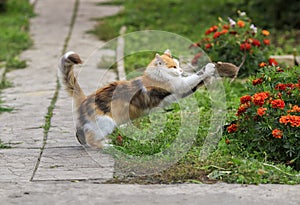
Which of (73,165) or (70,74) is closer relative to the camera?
(73,165)

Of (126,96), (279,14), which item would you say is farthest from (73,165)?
(279,14)

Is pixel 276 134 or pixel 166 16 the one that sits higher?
pixel 166 16

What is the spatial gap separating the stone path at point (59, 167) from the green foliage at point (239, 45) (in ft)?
4.49

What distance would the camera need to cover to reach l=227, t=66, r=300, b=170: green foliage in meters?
5.55

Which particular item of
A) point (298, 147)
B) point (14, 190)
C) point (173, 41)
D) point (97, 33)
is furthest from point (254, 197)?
point (97, 33)

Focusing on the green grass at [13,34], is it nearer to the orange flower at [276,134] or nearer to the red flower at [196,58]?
the red flower at [196,58]

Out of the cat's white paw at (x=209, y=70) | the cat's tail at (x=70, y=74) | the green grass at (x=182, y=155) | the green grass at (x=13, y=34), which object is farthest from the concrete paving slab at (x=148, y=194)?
the green grass at (x=13, y=34)

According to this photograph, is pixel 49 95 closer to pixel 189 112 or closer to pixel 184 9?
pixel 189 112

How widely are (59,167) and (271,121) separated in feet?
5.81

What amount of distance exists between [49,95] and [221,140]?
2.78 meters

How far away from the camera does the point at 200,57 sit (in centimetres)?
859

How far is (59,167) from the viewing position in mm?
5609

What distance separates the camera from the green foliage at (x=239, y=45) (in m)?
8.42

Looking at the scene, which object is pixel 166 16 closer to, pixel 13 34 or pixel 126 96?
pixel 13 34
